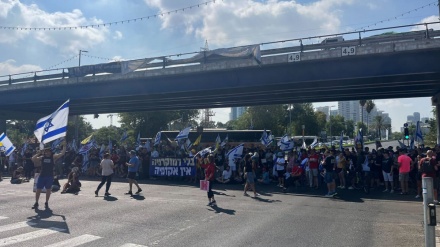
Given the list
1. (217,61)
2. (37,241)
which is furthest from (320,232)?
(217,61)

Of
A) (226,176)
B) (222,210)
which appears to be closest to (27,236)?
(222,210)

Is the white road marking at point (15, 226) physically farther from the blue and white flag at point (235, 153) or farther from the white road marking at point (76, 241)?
the blue and white flag at point (235, 153)

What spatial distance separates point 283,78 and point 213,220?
1474 centimetres

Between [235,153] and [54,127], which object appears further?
[235,153]

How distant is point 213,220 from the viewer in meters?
9.88

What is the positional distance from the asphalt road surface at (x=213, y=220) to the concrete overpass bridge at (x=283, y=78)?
28.5 feet

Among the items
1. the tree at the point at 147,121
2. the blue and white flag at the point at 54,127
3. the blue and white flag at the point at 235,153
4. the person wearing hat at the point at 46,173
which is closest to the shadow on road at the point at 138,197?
the person wearing hat at the point at 46,173

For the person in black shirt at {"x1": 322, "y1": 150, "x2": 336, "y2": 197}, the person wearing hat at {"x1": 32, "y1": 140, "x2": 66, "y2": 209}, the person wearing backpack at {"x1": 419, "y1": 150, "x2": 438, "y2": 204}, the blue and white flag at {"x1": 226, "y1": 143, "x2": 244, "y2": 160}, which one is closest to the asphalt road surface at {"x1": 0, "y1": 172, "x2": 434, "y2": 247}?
the person in black shirt at {"x1": 322, "y1": 150, "x2": 336, "y2": 197}

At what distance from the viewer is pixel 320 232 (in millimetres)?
8594

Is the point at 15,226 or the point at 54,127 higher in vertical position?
the point at 54,127

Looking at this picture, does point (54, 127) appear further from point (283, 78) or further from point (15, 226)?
point (283, 78)

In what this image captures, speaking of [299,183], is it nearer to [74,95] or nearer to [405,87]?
[405,87]

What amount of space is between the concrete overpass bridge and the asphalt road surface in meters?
8.70

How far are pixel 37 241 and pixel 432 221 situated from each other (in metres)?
7.29
